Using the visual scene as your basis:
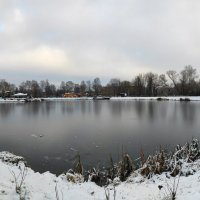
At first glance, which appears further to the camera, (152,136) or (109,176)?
(152,136)

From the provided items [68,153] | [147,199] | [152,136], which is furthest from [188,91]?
[147,199]

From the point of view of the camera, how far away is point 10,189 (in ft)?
21.0

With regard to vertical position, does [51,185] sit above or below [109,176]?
above

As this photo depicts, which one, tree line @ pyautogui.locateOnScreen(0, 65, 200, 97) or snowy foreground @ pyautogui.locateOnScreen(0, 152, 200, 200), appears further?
tree line @ pyautogui.locateOnScreen(0, 65, 200, 97)

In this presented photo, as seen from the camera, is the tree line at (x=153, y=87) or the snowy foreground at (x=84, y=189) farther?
the tree line at (x=153, y=87)

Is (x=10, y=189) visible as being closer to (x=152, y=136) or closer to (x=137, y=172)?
(x=137, y=172)

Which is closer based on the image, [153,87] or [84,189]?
[84,189]

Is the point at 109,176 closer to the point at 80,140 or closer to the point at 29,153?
the point at 29,153

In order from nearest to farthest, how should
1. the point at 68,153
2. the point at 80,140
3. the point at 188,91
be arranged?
the point at 68,153
the point at 80,140
the point at 188,91

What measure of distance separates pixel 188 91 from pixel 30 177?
10898 centimetres

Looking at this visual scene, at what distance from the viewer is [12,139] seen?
68.5 feet

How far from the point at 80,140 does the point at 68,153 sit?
4070mm

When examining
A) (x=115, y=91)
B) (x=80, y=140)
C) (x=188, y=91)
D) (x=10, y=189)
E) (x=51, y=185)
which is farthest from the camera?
(x=115, y=91)

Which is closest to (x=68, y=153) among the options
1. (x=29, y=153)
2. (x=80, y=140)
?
(x=29, y=153)
